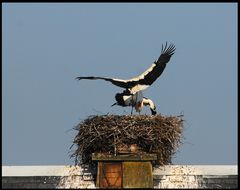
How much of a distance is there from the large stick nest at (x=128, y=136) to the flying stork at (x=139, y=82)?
1.54 ft

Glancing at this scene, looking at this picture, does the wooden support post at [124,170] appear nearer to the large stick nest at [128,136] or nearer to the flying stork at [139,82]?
the large stick nest at [128,136]

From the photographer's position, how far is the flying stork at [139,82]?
9.06m

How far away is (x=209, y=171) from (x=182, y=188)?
1.70 feet

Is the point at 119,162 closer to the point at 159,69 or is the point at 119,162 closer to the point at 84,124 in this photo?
the point at 84,124

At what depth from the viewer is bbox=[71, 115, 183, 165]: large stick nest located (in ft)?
28.8

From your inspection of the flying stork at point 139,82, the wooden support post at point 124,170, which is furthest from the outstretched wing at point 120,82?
the wooden support post at point 124,170

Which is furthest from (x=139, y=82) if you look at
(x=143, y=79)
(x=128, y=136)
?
(x=128, y=136)

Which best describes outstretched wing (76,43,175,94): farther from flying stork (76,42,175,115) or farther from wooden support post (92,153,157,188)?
wooden support post (92,153,157,188)

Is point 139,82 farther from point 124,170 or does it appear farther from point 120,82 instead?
point 124,170

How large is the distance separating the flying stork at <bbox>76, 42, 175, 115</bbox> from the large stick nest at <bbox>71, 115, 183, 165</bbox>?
18.5 inches

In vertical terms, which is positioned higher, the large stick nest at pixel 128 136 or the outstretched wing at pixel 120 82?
the outstretched wing at pixel 120 82

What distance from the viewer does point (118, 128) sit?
887 cm

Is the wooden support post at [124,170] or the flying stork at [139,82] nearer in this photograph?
the wooden support post at [124,170]

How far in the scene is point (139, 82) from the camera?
9133 mm
